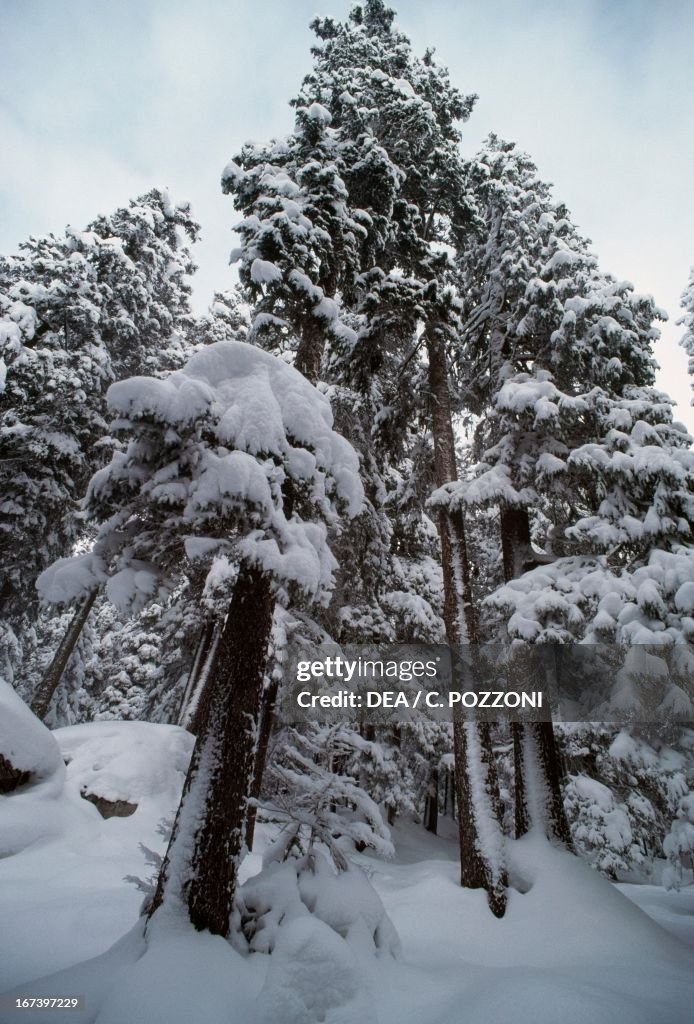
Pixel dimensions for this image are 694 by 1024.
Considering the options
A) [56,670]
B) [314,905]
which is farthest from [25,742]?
[314,905]

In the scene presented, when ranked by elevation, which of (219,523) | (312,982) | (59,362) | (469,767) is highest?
(59,362)

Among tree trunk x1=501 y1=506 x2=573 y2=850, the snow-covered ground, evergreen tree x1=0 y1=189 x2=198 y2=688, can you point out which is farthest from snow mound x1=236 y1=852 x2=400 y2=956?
evergreen tree x1=0 y1=189 x2=198 y2=688

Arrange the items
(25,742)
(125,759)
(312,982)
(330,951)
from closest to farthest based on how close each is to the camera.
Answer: (312,982), (330,951), (25,742), (125,759)

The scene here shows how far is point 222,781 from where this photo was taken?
437cm

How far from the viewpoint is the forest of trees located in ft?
15.2

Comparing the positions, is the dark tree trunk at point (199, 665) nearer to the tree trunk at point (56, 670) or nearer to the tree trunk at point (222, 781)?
the tree trunk at point (56, 670)

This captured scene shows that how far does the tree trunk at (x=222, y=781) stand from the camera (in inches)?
159

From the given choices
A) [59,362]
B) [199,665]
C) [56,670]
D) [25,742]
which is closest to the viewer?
[25,742]

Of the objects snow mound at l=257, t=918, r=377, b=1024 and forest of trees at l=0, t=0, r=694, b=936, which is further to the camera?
forest of trees at l=0, t=0, r=694, b=936

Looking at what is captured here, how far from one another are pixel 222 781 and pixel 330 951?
1552 mm

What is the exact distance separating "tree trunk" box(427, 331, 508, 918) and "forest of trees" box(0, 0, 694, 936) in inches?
1.8

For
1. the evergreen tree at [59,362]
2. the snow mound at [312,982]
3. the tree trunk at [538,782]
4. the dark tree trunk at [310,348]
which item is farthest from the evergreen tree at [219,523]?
the evergreen tree at [59,362]

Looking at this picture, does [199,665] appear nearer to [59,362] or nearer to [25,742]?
[25,742]

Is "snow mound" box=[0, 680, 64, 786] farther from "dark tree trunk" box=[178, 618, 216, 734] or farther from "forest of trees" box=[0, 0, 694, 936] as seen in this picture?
"dark tree trunk" box=[178, 618, 216, 734]
